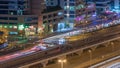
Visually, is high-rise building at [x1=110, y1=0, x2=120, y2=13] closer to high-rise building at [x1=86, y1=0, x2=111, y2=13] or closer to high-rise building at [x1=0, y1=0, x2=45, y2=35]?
high-rise building at [x1=86, y1=0, x2=111, y2=13]

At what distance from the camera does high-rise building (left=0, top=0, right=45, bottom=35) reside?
26.9 meters

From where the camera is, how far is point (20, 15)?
27047mm

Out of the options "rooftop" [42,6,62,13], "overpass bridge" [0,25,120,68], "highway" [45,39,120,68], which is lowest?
"highway" [45,39,120,68]

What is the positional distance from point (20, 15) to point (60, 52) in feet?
29.3

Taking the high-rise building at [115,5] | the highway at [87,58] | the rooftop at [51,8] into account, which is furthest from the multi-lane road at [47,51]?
the high-rise building at [115,5]

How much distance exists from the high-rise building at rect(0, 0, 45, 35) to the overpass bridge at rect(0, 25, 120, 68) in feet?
17.3

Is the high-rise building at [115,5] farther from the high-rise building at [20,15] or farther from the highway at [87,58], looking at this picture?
the highway at [87,58]

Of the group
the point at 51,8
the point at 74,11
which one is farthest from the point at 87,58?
the point at 74,11

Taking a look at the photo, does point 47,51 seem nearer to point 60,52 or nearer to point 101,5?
point 60,52

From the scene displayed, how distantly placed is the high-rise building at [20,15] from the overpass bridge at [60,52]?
5.26 m

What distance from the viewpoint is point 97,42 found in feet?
71.6

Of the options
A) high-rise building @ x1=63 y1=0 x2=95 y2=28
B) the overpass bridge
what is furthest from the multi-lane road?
high-rise building @ x1=63 y1=0 x2=95 y2=28

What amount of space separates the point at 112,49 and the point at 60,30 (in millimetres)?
7820

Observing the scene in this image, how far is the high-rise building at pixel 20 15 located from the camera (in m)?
26.9
